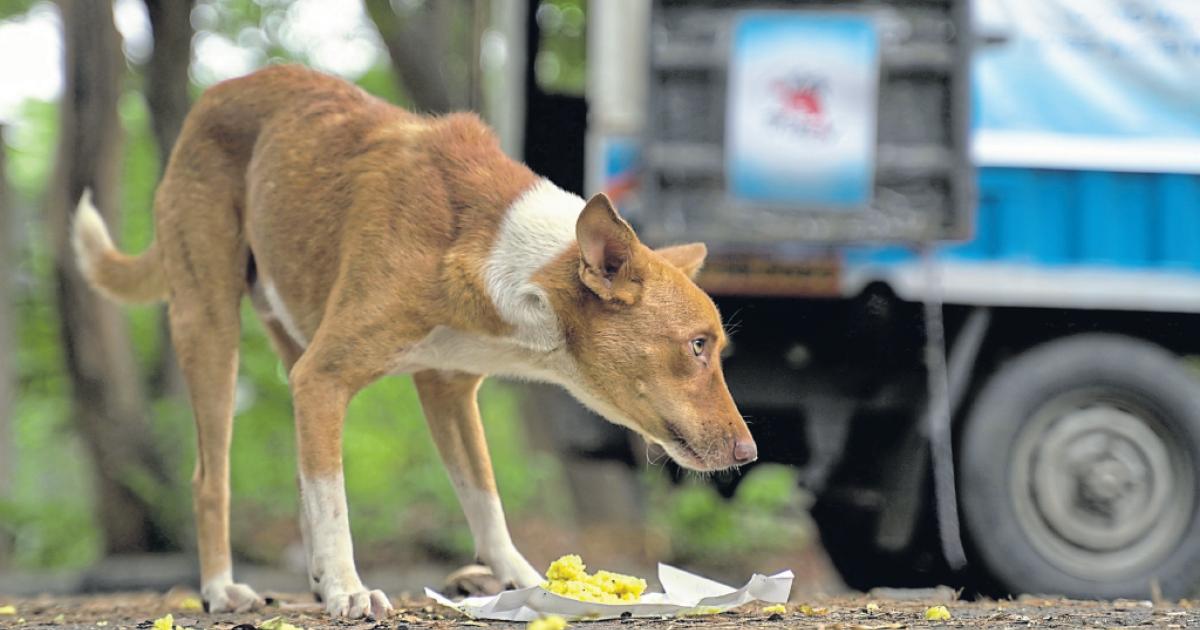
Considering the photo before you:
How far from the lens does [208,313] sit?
5.93m

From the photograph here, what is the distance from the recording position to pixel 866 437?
25.4 ft

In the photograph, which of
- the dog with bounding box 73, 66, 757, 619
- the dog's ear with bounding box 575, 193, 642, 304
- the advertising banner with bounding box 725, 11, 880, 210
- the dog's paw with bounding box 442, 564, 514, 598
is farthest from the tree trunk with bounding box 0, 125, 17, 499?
the dog's ear with bounding box 575, 193, 642, 304

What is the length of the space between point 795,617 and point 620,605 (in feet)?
1.89

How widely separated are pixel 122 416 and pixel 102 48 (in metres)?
2.51

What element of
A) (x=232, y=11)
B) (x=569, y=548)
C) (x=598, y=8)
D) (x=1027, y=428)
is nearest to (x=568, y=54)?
(x=232, y=11)

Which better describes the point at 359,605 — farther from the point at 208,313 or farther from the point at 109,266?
the point at 109,266

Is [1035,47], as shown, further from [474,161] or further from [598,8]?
[474,161]

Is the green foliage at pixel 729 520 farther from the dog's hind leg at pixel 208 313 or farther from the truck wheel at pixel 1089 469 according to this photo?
the dog's hind leg at pixel 208 313

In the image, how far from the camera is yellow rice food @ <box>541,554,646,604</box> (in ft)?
16.8

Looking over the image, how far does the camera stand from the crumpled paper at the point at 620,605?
4914mm

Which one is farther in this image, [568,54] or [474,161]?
[568,54]

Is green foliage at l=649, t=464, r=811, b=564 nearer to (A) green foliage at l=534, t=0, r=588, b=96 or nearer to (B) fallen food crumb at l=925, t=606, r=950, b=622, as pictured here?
(A) green foliage at l=534, t=0, r=588, b=96

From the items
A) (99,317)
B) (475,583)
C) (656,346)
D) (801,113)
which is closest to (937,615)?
(656,346)

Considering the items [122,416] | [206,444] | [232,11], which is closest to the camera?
[206,444]
